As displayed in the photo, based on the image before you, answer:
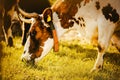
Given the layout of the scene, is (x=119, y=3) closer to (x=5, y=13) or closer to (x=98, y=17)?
(x=98, y=17)

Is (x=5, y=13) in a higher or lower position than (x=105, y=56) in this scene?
higher

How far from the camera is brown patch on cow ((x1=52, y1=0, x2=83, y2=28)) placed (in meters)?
2.85

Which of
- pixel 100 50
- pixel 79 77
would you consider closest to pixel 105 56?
pixel 100 50

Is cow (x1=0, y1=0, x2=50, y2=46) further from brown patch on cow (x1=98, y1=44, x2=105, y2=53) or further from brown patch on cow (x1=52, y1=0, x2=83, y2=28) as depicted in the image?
brown patch on cow (x1=98, y1=44, x2=105, y2=53)

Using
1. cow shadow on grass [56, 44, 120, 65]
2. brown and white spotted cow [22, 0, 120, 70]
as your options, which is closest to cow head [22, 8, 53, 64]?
brown and white spotted cow [22, 0, 120, 70]

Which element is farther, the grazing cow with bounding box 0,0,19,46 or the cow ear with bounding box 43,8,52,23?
the grazing cow with bounding box 0,0,19,46

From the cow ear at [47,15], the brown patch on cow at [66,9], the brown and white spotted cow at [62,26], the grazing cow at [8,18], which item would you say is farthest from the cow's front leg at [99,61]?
the grazing cow at [8,18]

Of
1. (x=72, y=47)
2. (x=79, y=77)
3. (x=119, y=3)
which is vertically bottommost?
(x=79, y=77)

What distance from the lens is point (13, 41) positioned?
290 cm

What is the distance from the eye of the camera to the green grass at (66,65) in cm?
284

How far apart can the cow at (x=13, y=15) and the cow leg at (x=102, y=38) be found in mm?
408

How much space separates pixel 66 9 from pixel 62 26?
0.12 metres

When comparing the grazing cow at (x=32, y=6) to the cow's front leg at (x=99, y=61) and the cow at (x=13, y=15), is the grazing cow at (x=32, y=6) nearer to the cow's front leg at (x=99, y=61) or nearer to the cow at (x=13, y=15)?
the cow at (x=13, y=15)

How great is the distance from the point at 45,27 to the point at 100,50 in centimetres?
42
